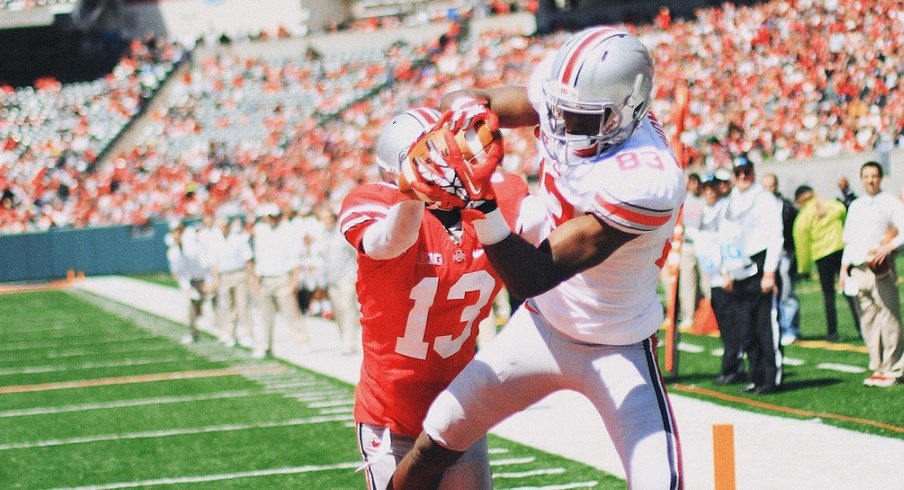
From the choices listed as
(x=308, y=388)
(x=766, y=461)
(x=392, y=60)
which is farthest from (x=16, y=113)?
(x=766, y=461)

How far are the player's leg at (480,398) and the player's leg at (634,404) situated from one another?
8cm

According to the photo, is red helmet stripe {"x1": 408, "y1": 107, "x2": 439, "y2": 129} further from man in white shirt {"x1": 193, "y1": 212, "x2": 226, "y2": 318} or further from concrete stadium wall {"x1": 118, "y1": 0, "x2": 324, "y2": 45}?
concrete stadium wall {"x1": 118, "y1": 0, "x2": 324, "y2": 45}

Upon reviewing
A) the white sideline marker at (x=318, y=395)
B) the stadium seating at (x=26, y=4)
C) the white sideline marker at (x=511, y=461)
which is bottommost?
the white sideline marker at (x=318, y=395)

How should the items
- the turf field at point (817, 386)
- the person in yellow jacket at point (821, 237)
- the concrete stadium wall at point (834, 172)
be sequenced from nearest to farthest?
the turf field at point (817, 386)
the person in yellow jacket at point (821, 237)
the concrete stadium wall at point (834, 172)

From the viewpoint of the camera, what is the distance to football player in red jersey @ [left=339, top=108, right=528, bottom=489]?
3.53m

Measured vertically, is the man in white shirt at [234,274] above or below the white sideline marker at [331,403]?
above

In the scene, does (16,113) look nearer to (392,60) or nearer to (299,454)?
(392,60)

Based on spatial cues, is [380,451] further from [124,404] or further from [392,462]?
[124,404]

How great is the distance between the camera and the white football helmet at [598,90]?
3.29m

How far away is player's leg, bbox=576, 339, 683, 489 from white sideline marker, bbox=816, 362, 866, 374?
19.4 ft

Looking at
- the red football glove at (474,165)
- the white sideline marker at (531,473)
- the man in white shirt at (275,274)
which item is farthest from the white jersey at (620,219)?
the man in white shirt at (275,274)

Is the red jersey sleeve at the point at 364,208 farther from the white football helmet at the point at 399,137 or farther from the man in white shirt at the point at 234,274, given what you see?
the man in white shirt at the point at 234,274

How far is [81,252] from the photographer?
28.1m

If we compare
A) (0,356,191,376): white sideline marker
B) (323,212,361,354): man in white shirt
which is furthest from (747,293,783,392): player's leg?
(0,356,191,376): white sideline marker
